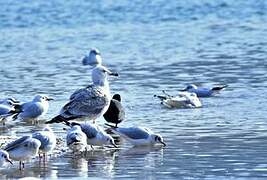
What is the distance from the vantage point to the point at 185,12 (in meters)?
38.9

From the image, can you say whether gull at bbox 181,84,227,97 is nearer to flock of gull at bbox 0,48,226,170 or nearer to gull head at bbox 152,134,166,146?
flock of gull at bbox 0,48,226,170

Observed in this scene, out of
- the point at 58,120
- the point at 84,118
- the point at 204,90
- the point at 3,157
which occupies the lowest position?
the point at 3,157

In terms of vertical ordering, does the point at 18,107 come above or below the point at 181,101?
below

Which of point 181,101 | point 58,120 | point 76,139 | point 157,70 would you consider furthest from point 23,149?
point 157,70

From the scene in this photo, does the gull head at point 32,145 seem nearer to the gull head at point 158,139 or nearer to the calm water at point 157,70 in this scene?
the calm water at point 157,70

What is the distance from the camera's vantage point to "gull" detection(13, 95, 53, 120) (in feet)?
51.8

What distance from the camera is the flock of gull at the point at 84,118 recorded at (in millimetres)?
11977

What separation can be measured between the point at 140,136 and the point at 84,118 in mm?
1728

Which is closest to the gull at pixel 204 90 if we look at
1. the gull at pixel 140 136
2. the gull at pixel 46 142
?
the gull at pixel 140 136

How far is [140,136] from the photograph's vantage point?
13438 millimetres

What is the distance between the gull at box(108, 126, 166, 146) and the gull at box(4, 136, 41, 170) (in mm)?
1801

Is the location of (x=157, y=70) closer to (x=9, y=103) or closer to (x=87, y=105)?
(x=9, y=103)

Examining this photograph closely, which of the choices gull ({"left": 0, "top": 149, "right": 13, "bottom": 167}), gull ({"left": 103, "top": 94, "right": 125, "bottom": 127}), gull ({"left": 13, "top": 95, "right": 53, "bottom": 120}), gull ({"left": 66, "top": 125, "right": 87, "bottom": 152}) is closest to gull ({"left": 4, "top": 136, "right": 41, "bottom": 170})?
gull ({"left": 0, "top": 149, "right": 13, "bottom": 167})

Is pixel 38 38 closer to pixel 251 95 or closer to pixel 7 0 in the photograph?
pixel 251 95
